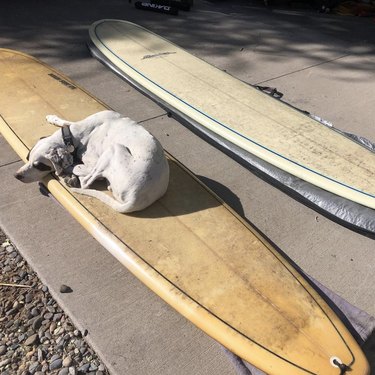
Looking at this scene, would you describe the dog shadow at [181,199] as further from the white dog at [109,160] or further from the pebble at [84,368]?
the pebble at [84,368]

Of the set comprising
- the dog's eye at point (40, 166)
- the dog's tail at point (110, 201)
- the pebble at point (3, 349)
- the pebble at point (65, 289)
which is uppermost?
the dog's eye at point (40, 166)

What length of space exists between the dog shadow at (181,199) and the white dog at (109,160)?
0.23 ft

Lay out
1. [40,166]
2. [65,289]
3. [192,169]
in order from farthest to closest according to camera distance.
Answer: [192,169] → [40,166] → [65,289]

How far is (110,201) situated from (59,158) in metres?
0.45

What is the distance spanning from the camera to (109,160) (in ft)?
9.02

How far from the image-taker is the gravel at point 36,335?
2.28m

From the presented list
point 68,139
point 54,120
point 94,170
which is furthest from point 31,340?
point 54,120

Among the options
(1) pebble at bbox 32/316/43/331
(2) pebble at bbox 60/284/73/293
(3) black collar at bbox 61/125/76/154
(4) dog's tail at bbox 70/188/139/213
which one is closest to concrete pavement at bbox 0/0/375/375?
(2) pebble at bbox 60/284/73/293

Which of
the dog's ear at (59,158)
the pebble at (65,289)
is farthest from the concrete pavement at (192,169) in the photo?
the dog's ear at (59,158)

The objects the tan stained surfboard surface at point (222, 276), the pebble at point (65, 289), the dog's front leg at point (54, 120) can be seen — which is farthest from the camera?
the dog's front leg at point (54, 120)

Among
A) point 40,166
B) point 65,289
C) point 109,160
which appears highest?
point 109,160

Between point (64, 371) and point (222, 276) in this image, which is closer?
point (64, 371)

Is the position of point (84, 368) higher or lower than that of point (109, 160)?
lower

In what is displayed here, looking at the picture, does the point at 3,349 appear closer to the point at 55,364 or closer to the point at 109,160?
the point at 55,364
